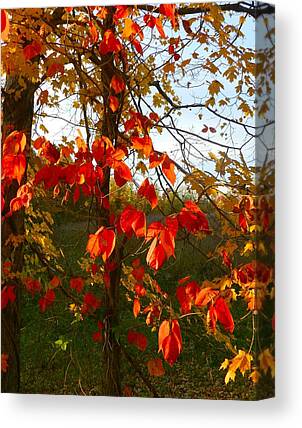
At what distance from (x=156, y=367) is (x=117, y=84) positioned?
104 centimetres

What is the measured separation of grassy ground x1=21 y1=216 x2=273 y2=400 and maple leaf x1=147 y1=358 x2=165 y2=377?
0.02 meters

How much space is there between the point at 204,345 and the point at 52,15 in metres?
1.34

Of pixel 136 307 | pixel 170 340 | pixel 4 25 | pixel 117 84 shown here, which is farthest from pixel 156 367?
pixel 4 25

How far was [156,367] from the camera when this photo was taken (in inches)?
173

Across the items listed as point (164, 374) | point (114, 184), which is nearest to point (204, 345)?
point (164, 374)

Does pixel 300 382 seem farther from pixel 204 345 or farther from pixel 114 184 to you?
pixel 114 184

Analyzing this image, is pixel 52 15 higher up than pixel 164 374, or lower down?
higher up

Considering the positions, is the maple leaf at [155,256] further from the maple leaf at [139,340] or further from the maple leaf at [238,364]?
the maple leaf at [238,364]

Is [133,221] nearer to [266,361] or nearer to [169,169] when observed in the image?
[169,169]

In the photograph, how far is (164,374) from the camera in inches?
173

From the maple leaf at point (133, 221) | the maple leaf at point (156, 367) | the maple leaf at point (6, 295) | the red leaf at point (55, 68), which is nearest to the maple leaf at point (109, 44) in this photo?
the red leaf at point (55, 68)

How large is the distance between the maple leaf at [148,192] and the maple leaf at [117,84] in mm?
347

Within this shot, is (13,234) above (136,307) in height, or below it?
above

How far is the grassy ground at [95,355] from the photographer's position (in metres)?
4.34
